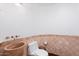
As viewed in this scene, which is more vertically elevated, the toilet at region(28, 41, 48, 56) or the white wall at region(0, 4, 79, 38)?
the white wall at region(0, 4, 79, 38)

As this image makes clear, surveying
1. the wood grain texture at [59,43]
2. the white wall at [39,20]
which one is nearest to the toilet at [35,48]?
the wood grain texture at [59,43]

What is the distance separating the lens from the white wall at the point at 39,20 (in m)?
2.69

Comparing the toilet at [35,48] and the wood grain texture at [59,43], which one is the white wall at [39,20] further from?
the toilet at [35,48]

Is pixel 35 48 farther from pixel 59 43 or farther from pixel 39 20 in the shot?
pixel 39 20

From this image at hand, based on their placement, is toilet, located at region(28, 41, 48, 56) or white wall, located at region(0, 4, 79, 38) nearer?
white wall, located at region(0, 4, 79, 38)

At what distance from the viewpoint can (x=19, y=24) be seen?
279 cm

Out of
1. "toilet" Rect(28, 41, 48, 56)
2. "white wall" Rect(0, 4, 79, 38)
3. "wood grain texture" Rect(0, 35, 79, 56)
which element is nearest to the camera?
"white wall" Rect(0, 4, 79, 38)

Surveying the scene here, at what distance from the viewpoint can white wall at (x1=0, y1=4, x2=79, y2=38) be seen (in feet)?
8.83

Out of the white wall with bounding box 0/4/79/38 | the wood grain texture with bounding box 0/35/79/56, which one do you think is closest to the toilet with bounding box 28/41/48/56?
the wood grain texture with bounding box 0/35/79/56

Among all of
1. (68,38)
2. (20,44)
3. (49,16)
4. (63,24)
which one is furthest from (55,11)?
(20,44)

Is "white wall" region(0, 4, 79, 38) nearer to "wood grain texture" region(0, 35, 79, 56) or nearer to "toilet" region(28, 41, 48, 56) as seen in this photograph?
"wood grain texture" region(0, 35, 79, 56)

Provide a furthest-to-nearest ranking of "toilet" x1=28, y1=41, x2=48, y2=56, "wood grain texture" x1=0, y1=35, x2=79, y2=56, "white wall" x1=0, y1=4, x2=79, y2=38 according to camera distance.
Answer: "toilet" x1=28, y1=41, x2=48, y2=56 < "wood grain texture" x1=0, y1=35, x2=79, y2=56 < "white wall" x1=0, y1=4, x2=79, y2=38

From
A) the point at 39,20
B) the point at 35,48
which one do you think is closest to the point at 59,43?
the point at 35,48

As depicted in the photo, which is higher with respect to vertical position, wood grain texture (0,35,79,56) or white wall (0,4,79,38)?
white wall (0,4,79,38)
